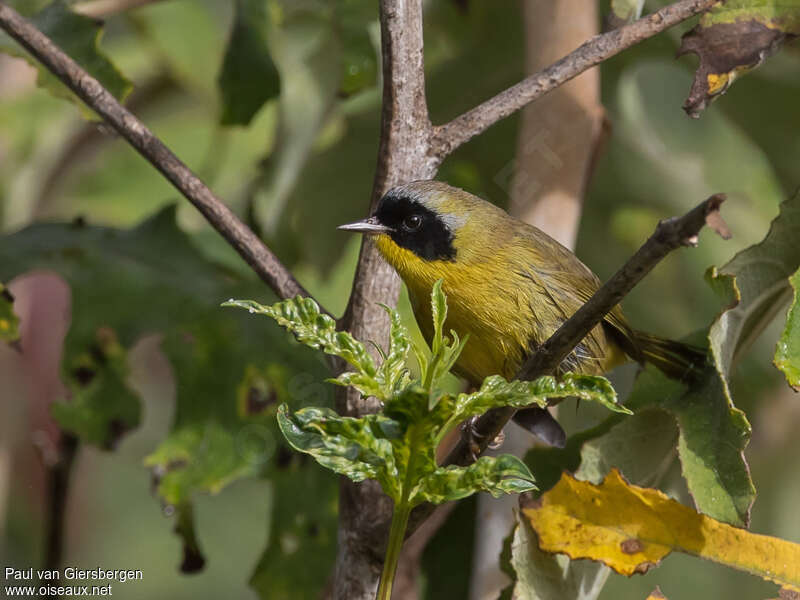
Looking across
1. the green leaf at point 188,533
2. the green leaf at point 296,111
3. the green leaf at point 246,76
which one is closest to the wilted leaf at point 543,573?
the green leaf at point 188,533

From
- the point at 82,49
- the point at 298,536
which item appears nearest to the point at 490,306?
the point at 298,536

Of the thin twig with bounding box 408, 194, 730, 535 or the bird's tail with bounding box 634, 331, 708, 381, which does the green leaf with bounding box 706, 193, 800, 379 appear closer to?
the bird's tail with bounding box 634, 331, 708, 381

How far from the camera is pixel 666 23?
4.20ft

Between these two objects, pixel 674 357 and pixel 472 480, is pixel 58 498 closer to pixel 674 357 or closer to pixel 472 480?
pixel 674 357

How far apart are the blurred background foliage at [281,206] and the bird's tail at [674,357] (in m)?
0.15

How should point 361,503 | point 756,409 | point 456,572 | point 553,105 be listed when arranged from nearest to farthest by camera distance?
point 361,503 → point 553,105 → point 456,572 → point 756,409

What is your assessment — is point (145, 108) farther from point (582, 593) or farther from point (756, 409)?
point (582, 593)

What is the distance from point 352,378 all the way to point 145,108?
248 centimetres

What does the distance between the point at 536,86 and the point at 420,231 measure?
2.17ft

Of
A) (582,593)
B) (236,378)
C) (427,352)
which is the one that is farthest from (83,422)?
(582,593)

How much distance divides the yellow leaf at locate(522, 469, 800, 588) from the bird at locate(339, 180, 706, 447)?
0.49 meters

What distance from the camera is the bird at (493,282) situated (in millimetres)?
1808

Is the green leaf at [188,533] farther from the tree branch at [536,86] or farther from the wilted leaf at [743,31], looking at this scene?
the wilted leaf at [743,31]

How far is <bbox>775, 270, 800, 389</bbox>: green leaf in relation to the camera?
1.17 metres
